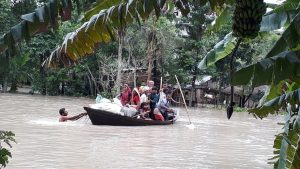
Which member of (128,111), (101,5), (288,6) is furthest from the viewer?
(128,111)

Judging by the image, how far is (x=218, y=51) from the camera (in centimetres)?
496

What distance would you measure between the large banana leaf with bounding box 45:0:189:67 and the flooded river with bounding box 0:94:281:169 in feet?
15.1

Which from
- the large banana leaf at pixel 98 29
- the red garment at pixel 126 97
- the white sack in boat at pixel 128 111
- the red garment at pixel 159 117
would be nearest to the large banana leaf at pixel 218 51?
the large banana leaf at pixel 98 29

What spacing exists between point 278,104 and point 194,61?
21313mm

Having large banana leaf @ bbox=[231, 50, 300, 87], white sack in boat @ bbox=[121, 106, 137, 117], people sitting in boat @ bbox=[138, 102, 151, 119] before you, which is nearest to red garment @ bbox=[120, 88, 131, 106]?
people sitting in boat @ bbox=[138, 102, 151, 119]

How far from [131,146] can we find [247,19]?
27.5 feet

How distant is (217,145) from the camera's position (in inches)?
463

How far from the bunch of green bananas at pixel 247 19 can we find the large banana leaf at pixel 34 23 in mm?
918

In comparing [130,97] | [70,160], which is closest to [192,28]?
[130,97]

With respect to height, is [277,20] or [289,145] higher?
[277,20]

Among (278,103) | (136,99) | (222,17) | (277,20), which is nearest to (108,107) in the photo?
(136,99)

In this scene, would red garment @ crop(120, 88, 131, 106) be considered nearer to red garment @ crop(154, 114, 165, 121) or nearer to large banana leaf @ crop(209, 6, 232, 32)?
red garment @ crop(154, 114, 165, 121)

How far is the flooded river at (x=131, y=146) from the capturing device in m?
8.73

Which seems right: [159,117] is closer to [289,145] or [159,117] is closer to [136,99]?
[136,99]
